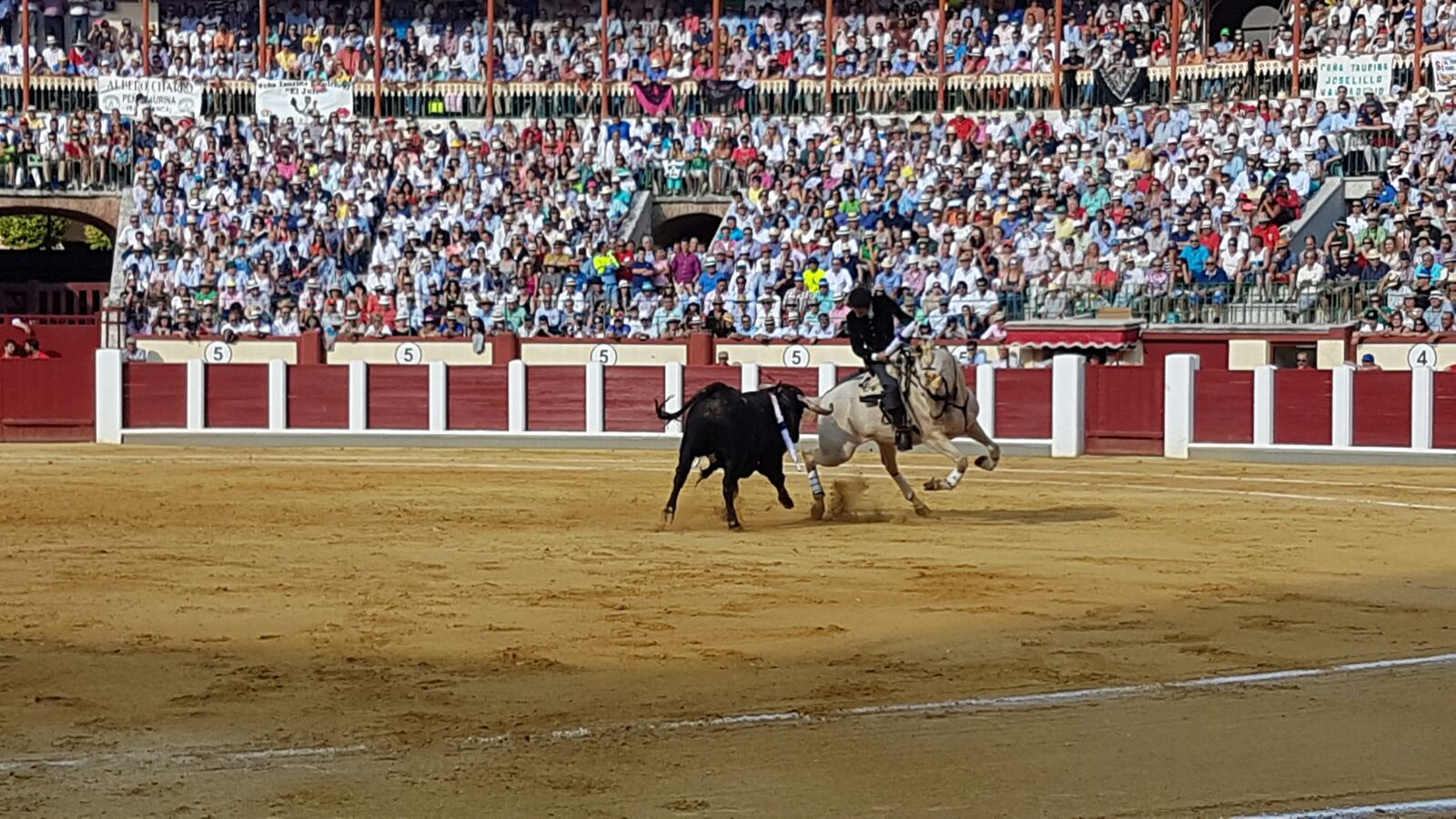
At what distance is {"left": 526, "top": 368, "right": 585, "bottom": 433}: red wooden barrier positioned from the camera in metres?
23.4

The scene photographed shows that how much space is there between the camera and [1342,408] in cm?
2086

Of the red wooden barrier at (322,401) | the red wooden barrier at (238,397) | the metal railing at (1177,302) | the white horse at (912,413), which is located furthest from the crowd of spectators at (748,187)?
the white horse at (912,413)

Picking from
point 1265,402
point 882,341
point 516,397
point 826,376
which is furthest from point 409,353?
point 882,341

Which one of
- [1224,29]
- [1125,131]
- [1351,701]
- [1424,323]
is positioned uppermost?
[1224,29]

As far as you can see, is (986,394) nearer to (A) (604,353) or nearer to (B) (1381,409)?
(B) (1381,409)

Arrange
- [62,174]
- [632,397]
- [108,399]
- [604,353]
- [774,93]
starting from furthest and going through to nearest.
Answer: [62,174]
[774,93]
[604,353]
[108,399]
[632,397]

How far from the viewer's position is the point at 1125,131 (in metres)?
27.5

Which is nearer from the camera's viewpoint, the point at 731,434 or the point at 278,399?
the point at 731,434

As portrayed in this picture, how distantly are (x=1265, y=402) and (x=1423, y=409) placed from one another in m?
1.52

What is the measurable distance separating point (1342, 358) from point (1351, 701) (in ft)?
55.5

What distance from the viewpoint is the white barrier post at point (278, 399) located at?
2370 centimetres

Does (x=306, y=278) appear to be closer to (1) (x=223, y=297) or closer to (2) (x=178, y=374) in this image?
(1) (x=223, y=297)

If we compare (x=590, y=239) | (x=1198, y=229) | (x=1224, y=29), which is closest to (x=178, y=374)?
(x=590, y=239)

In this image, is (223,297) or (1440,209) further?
(223,297)
